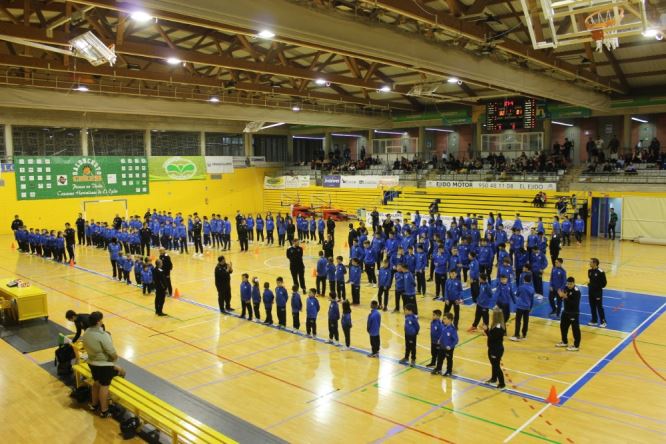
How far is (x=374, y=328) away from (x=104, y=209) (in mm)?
27333

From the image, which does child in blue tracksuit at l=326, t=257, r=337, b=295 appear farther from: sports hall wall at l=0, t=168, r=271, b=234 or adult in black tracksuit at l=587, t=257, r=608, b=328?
sports hall wall at l=0, t=168, r=271, b=234

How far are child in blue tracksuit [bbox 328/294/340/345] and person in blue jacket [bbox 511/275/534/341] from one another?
376cm

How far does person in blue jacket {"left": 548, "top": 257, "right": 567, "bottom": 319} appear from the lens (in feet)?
38.7

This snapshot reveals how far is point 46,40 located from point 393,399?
13282 mm

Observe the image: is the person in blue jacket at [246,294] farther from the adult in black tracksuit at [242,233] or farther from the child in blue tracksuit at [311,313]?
the adult in black tracksuit at [242,233]

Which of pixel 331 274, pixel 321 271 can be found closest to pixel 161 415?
pixel 331 274

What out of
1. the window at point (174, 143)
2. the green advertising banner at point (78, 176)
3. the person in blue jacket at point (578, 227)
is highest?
the window at point (174, 143)

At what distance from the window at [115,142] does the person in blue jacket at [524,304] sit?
96.7ft

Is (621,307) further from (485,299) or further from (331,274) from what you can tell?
(331,274)

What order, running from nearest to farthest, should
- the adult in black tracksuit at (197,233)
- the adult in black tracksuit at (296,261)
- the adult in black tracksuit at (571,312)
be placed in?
the adult in black tracksuit at (571,312) < the adult in black tracksuit at (296,261) < the adult in black tracksuit at (197,233)

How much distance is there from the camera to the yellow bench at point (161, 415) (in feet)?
20.0

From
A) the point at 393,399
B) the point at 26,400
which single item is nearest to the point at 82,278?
the point at 26,400

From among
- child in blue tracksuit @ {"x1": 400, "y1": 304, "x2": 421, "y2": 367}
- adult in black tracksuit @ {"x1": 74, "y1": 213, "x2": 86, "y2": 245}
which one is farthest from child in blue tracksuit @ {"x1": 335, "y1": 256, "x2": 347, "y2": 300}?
adult in black tracksuit @ {"x1": 74, "y1": 213, "x2": 86, "y2": 245}

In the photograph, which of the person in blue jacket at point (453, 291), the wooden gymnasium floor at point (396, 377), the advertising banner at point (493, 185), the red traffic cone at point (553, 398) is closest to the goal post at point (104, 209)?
the wooden gymnasium floor at point (396, 377)
